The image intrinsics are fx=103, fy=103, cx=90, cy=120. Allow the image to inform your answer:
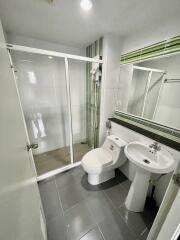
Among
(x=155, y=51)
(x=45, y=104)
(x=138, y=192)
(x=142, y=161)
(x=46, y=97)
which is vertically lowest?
(x=138, y=192)

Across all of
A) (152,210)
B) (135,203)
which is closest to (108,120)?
(135,203)

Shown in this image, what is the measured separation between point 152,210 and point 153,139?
2.92 ft

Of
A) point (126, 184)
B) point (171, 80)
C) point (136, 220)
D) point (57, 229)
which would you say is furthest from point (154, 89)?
point (57, 229)

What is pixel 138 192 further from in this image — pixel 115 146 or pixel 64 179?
pixel 64 179

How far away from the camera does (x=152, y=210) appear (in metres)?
1.26

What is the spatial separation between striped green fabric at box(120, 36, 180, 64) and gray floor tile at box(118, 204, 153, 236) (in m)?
1.90

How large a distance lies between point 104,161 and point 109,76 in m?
1.38

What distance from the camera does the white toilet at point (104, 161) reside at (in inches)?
54.6

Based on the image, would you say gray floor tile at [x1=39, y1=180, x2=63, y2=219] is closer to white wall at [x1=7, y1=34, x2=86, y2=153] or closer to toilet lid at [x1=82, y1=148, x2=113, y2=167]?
toilet lid at [x1=82, y1=148, x2=113, y2=167]

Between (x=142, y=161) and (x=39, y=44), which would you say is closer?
(x=142, y=161)

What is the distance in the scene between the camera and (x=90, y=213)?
4.01 feet

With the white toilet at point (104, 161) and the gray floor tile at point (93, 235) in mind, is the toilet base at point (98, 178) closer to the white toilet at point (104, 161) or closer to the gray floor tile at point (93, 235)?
the white toilet at point (104, 161)

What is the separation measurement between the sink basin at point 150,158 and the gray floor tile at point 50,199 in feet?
3.60

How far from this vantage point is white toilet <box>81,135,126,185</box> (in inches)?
54.6
